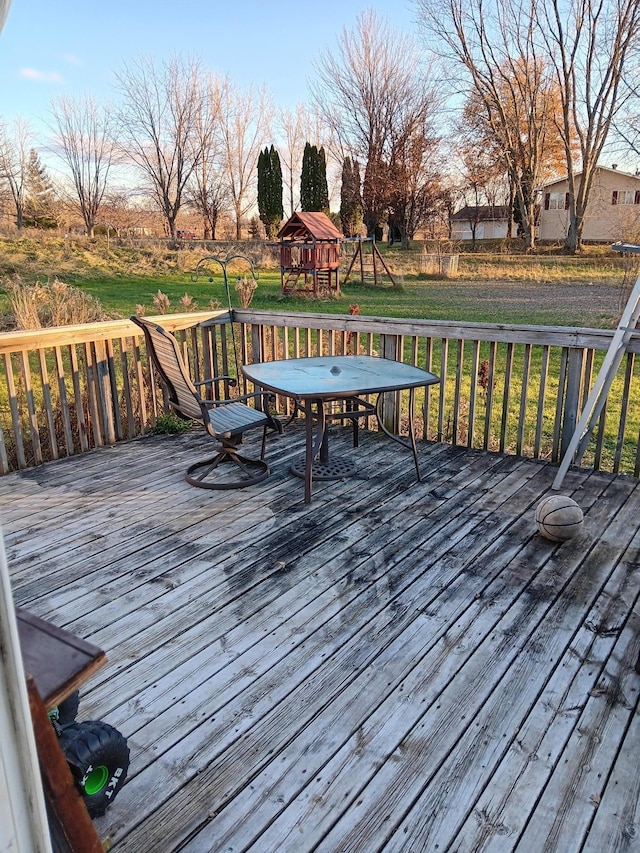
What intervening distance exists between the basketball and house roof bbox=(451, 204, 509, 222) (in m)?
28.9

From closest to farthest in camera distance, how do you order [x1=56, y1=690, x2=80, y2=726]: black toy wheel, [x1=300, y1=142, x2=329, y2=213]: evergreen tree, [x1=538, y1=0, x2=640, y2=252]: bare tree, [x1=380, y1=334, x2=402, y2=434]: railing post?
1. [x1=56, y1=690, x2=80, y2=726]: black toy wheel
2. [x1=380, y1=334, x2=402, y2=434]: railing post
3. [x1=538, y1=0, x2=640, y2=252]: bare tree
4. [x1=300, y1=142, x2=329, y2=213]: evergreen tree

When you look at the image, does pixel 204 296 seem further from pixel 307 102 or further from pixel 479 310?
pixel 307 102

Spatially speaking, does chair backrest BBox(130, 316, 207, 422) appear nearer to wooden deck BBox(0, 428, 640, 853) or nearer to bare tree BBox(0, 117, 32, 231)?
wooden deck BBox(0, 428, 640, 853)

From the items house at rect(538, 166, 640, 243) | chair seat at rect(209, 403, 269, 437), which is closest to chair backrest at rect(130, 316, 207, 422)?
chair seat at rect(209, 403, 269, 437)

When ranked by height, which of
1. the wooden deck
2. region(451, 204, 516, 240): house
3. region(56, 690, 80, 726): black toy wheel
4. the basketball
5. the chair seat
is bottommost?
the wooden deck

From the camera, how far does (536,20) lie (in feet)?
63.4

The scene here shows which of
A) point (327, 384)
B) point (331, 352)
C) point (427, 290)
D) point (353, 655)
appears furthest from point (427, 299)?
point (353, 655)

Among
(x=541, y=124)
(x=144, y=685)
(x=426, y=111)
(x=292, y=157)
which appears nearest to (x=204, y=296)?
→ (x=144, y=685)

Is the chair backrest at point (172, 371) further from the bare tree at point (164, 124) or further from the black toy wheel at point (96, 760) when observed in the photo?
the bare tree at point (164, 124)

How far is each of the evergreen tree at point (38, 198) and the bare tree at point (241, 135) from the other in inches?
337

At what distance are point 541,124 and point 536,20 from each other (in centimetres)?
377

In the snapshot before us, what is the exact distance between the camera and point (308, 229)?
14.0 meters

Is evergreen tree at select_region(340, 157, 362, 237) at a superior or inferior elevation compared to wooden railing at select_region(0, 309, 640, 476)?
superior

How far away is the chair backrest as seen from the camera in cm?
370
